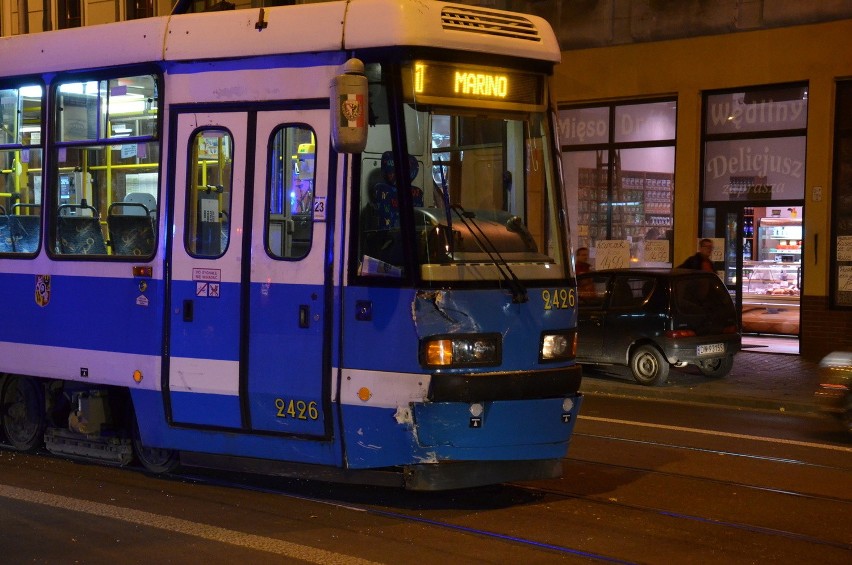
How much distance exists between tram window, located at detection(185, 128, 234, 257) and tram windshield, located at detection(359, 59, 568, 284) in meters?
1.19

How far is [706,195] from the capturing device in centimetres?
1978

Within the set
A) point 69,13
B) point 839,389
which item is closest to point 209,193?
point 839,389

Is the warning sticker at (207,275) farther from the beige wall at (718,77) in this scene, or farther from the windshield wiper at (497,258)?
the beige wall at (718,77)

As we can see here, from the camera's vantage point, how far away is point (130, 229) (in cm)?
880

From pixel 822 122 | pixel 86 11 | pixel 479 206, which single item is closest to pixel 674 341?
pixel 822 122

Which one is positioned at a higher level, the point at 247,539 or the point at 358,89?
the point at 358,89

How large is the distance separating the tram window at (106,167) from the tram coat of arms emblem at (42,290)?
0.25 m

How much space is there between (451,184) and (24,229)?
4091 mm

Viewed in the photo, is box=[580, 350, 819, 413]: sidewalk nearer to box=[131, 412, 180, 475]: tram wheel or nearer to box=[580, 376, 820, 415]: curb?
box=[580, 376, 820, 415]: curb

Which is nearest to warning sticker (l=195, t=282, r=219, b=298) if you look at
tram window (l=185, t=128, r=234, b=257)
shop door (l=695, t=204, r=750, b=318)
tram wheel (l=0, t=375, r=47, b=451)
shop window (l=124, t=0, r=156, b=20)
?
tram window (l=185, t=128, r=234, b=257)

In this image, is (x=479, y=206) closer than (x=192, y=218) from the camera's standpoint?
Yes

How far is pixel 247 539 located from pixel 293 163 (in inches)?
102

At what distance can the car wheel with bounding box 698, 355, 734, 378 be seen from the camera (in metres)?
15.8

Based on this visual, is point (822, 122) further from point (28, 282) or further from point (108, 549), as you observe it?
point (108, 549)
